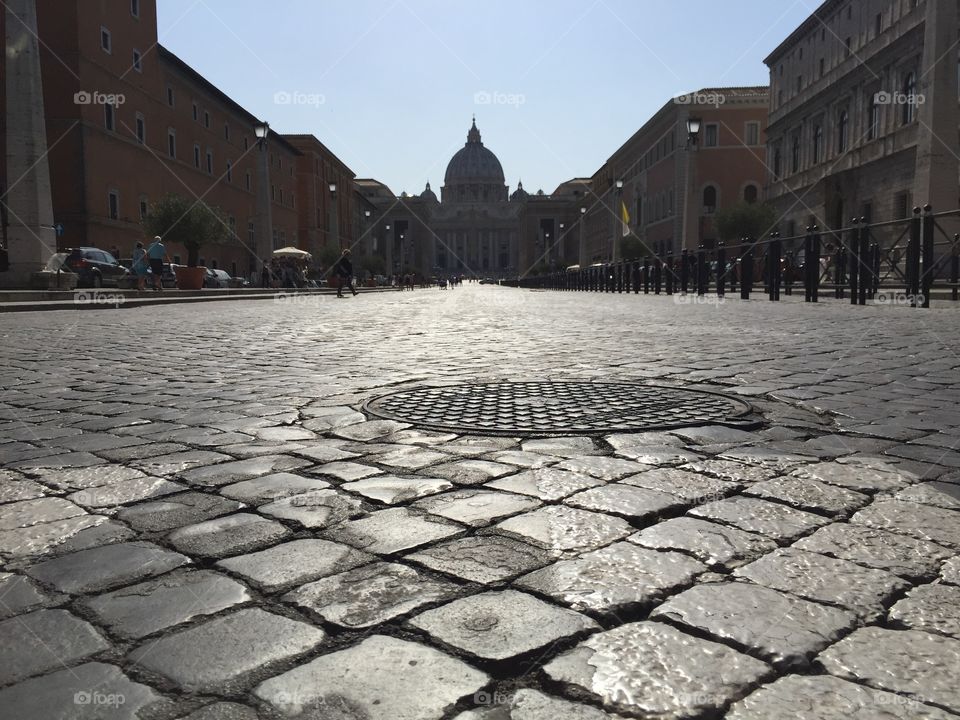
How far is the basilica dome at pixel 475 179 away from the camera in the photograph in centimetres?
16962

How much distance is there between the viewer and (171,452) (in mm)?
2955

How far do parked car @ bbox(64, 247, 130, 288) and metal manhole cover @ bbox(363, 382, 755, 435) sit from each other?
20761 mm

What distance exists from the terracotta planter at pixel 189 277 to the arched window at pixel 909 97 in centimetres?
2616

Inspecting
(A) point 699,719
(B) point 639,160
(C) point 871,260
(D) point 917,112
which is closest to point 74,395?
(A) point 699,719

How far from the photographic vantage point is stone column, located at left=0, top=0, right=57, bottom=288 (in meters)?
16.9

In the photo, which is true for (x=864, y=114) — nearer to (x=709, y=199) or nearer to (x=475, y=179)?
(x=709, y=199)

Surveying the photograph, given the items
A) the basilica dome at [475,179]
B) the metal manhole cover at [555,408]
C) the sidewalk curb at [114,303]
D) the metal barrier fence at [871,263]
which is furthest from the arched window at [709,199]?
the basilica dome at [475,179]

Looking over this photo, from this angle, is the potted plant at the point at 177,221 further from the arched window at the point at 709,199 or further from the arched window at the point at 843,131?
the arched window at the point at 709,199

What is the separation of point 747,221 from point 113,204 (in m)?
30.9

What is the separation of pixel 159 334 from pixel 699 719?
8.93m

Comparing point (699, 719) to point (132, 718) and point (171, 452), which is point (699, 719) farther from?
point (171, 452)

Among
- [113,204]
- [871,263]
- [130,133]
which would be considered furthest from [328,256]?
[871,263]

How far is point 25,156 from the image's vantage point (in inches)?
667

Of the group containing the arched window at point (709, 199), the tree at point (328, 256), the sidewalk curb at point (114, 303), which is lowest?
the sidewalk curb at point (114, 303)
